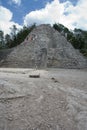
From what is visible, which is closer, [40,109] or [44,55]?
[40,109]

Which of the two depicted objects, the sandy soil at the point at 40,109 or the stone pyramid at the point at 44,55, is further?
the stone pyramid at the point at 44,55

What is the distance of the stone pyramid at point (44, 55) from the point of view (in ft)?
79.9

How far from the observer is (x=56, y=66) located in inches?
951

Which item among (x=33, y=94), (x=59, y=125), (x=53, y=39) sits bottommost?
(x=59, y=125)

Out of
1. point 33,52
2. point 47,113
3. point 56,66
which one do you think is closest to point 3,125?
point 47,113

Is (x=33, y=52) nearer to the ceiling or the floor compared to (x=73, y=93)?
nearer to the ceiling

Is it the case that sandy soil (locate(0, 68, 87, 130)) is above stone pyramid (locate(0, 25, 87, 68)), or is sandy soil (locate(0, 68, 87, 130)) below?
below

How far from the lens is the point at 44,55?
82.6 feet

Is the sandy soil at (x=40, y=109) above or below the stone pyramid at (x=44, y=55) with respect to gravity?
below

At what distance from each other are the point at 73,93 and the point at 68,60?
19355mm

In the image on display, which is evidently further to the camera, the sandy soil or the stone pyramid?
the stone pyramid

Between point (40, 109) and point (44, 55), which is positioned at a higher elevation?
point (44, 55)

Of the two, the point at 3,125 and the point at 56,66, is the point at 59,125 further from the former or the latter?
the point at 56,66

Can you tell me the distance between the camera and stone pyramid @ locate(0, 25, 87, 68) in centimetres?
2434
